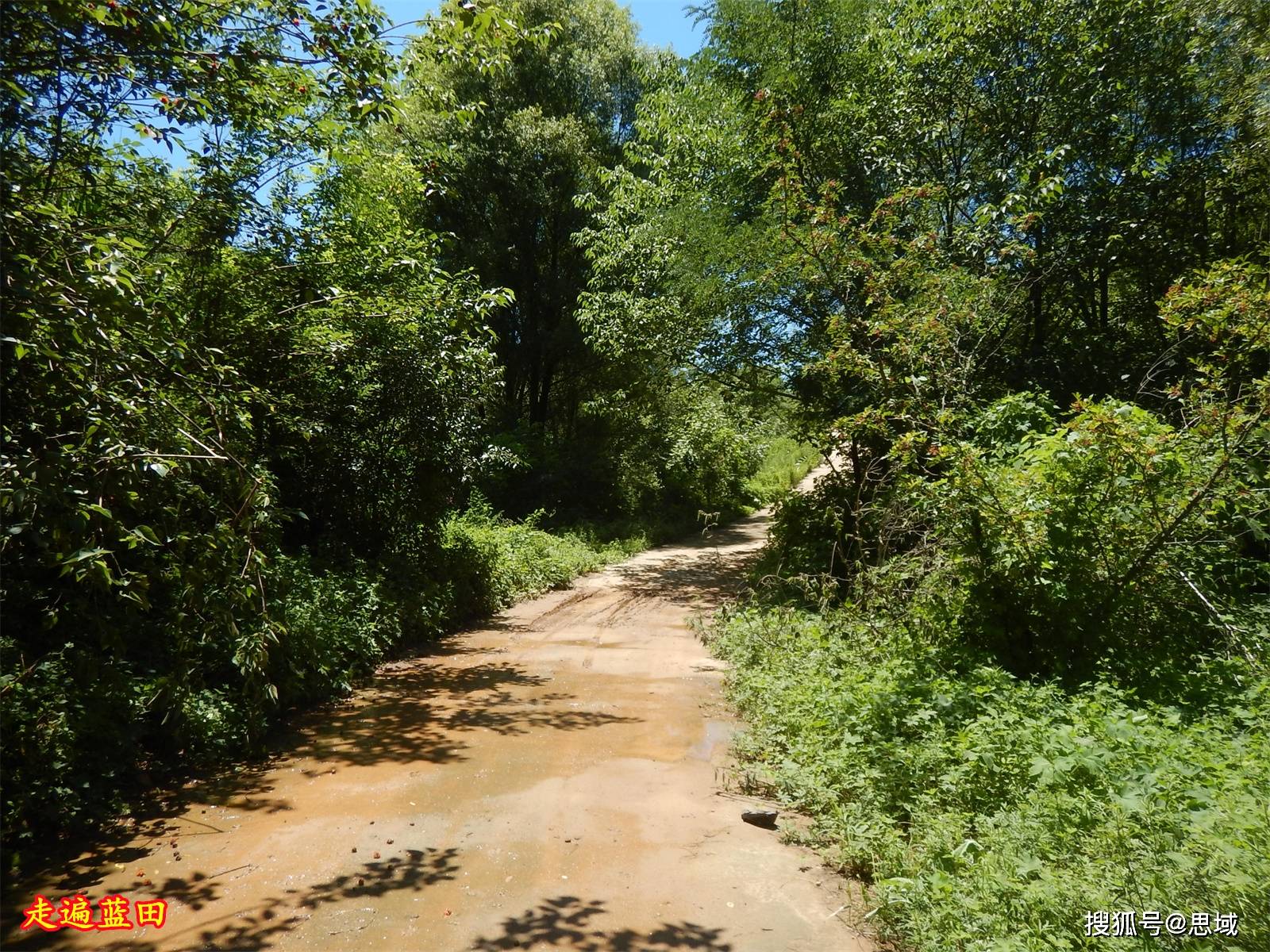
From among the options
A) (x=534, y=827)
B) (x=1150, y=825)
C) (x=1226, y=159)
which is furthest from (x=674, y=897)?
(x=1226, y=159)

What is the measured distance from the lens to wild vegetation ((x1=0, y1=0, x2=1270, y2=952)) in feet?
12.3

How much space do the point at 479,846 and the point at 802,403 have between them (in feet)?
36.4

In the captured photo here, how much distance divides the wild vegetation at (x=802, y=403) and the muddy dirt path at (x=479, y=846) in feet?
1.51

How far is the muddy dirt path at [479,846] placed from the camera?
3.46 meters

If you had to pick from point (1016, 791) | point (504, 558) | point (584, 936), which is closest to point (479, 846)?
point (584, 936)

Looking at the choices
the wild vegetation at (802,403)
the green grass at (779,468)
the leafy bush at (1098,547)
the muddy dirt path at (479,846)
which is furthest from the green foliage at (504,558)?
the green grass at (779,468)

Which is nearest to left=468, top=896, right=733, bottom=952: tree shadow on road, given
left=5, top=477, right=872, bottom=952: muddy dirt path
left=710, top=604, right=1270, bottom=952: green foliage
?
left=5, top=477, right=872, bottom=952: muddy dirt path

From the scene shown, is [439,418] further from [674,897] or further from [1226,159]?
[1226,159]

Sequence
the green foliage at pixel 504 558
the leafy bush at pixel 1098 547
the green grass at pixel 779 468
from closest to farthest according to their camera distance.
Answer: the leafy bush at pixel 1098 547
the green foliage at pixel 504 558
the green grass at pixel 779 468

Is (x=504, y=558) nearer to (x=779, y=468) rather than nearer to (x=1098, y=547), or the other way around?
Answer: (x=1098, y=547)

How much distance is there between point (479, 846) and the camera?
4281 millimetres

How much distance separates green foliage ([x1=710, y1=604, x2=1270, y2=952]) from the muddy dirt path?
1.48 ft

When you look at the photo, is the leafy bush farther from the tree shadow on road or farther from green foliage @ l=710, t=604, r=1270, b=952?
the tree shadow on road

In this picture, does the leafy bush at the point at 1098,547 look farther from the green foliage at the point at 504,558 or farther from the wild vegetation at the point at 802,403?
the green foliage at the point at 504,558
